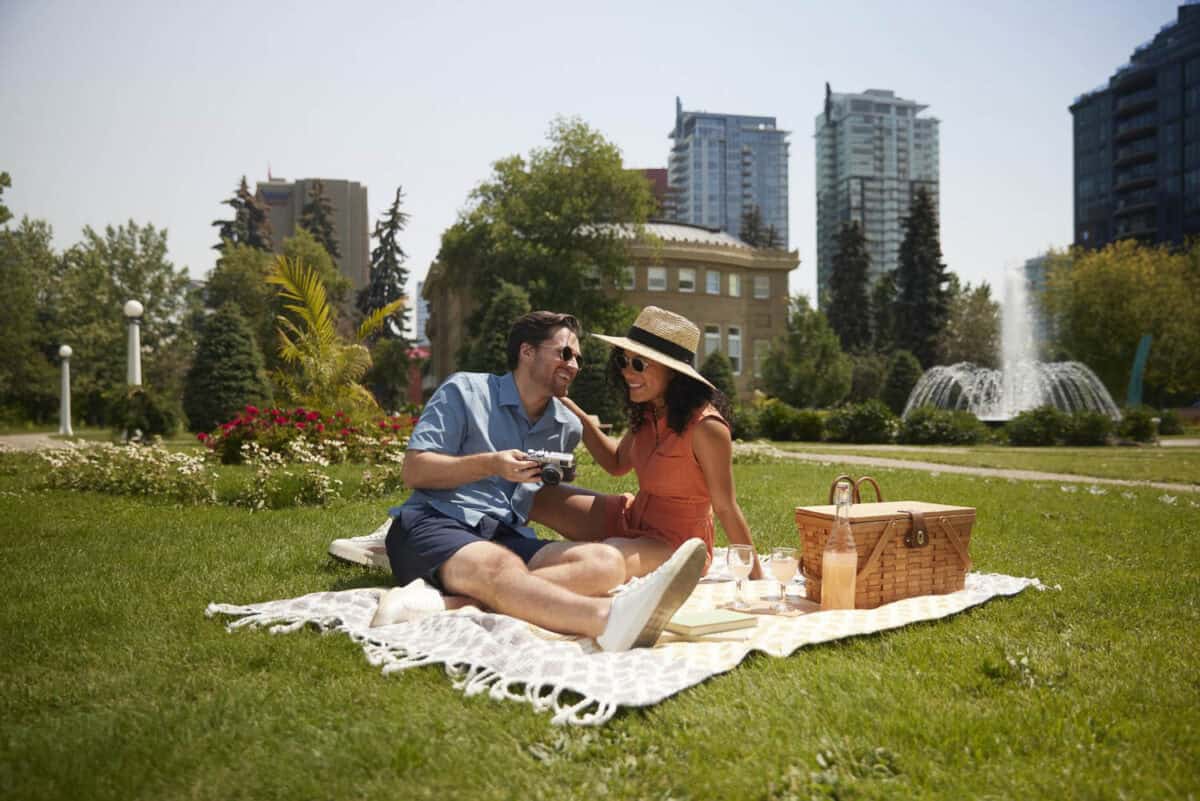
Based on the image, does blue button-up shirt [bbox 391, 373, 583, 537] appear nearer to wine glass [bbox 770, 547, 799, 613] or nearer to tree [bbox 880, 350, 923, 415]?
wine glass [bbox 770, 547, 799, 613]

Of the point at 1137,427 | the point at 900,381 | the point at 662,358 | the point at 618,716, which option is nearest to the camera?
the point at 618,716

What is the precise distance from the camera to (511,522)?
14.9 feet

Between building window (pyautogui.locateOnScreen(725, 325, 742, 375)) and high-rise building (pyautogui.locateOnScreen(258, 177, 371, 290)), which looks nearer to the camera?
building window (pyautogui.locateOnScreen(725, 325, 742, 375))

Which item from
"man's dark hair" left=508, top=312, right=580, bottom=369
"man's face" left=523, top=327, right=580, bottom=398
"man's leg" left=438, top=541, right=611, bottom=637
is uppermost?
"man's dark hair" left=508, top=312, right=580, bottom=369

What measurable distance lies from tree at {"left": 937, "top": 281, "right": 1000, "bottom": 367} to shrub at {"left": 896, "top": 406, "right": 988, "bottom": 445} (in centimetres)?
2964

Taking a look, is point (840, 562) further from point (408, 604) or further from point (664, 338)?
point (408, 604)

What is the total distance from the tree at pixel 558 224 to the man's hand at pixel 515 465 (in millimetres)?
34040

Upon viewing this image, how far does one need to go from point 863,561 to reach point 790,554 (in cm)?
43

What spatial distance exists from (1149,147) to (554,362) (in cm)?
8525

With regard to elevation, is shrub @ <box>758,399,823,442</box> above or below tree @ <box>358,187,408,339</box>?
below

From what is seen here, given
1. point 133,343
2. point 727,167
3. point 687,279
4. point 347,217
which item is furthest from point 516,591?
point 727,167

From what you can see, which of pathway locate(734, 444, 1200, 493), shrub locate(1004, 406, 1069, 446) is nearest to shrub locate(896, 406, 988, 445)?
shrub locate(1004, 406, 1069, 446)

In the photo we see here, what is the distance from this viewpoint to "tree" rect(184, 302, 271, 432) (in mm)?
25297

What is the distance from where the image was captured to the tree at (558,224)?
38.2 m
